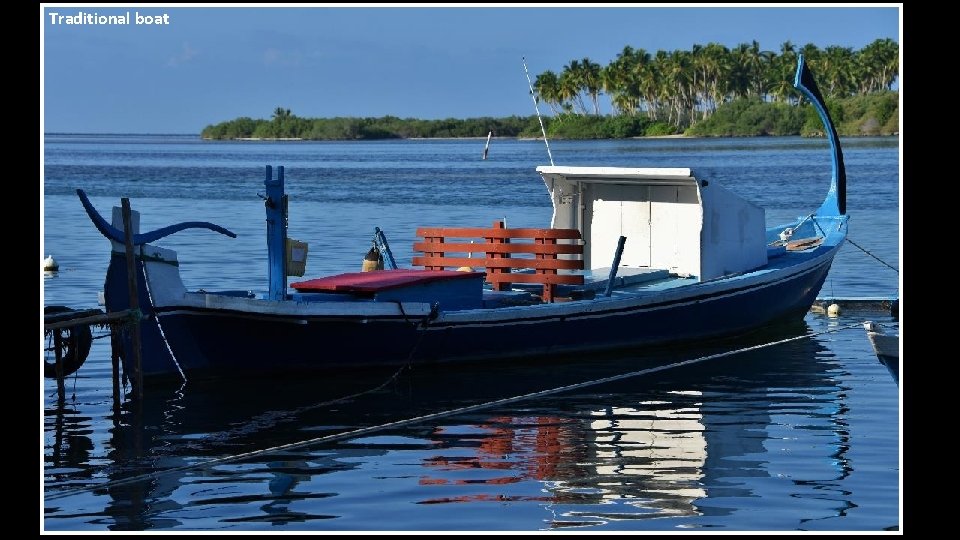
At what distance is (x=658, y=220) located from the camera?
76.4 ft

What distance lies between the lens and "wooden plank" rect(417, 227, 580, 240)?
21.1 m

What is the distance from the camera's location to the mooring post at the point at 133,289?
1744 cm

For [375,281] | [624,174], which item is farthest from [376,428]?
[624,174]

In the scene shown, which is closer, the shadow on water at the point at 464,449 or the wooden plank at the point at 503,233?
the shadow on water at the point at 464,449

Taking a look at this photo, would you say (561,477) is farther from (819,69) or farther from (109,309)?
(819,69)

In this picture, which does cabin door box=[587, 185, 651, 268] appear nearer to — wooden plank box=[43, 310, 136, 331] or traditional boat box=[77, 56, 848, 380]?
traditional boat box=[77, 56, 848, 380]

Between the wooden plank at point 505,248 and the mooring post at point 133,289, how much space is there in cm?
486

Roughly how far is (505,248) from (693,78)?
5511 inches

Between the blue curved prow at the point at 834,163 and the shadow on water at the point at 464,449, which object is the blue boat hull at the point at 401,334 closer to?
the shadow on water at the point at 464,449

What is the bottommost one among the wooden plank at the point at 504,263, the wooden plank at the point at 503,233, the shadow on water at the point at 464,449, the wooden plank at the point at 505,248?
the shadow on water at the point at 464,449

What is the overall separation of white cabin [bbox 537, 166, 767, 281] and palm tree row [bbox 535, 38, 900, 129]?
130 metres

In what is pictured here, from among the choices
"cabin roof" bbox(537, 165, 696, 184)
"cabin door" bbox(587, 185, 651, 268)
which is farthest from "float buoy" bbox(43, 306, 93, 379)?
"cabin door" bbox(587, 185, 651, 268)

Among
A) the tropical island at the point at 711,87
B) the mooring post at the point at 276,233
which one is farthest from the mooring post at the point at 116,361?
the tropical island at the point at 711,87

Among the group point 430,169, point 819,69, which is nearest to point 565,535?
point 430,169
